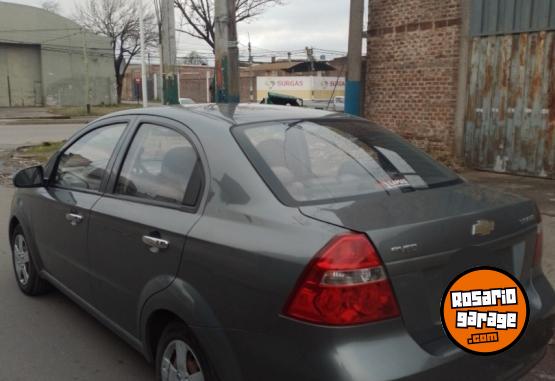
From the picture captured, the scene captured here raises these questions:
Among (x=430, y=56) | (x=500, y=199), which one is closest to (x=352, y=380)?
(x=500, y=199)

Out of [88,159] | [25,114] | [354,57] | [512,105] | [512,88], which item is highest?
[354,57]

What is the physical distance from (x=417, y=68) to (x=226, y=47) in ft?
12.9

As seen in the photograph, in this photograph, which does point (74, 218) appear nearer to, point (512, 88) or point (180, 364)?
point (180, 364)

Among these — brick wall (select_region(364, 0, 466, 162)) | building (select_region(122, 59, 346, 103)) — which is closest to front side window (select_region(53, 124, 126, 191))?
brick wall (select_region(364, 0, 466, 162))

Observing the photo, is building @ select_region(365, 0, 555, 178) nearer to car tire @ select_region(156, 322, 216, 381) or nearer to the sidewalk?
car tire @ select_region(156, 322, 216, 381)

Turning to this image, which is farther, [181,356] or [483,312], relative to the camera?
[181,356]

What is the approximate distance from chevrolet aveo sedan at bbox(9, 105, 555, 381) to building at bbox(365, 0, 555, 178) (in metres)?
6.67

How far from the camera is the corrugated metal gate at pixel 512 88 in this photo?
8734mm

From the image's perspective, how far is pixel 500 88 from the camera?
939 centimetres

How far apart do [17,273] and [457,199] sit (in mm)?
3988

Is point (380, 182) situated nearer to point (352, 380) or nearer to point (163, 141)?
point (352, 380)

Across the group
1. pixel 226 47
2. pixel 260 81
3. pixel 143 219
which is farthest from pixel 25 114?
pixel 143 219

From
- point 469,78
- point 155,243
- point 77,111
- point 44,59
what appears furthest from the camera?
point 44,59

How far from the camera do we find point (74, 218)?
3594 mm
